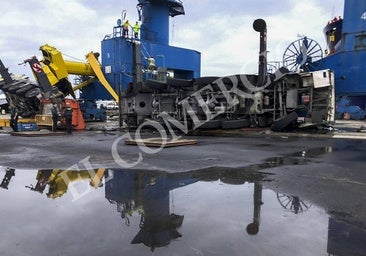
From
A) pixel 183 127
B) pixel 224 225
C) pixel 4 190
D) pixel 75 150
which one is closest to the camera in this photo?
pixel 224 225

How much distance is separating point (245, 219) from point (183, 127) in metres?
12.2

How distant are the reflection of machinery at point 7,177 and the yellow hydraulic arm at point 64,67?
13632 millimetres

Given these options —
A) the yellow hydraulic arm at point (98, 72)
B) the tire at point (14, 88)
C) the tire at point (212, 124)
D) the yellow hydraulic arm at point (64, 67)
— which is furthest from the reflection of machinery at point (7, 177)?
the yellow hydraulic arm at point (98, 72)

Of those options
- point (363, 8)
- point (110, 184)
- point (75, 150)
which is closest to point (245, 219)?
point (110, 184)

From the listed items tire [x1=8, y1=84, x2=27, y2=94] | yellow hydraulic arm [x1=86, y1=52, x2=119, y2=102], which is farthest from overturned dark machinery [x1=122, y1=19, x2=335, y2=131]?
tire [x1=8, y1=84, x2=27, y2=94]

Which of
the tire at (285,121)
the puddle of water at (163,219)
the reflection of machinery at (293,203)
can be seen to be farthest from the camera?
the tire at (285,121)

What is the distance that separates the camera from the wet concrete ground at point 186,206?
3.15 meters

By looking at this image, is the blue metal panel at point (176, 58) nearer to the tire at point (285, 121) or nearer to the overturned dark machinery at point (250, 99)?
the overturned dark machinery at point (250, 99)

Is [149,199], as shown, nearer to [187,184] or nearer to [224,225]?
[187,184]

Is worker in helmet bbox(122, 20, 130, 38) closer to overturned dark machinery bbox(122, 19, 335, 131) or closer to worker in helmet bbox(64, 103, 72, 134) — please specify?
overturned dark machinery bbox(122, 19, 335, 131)

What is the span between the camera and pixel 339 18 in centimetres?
2011

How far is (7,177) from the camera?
6207 millimetres

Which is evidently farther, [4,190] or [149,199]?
[4,190]

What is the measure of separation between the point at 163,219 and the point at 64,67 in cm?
1761
